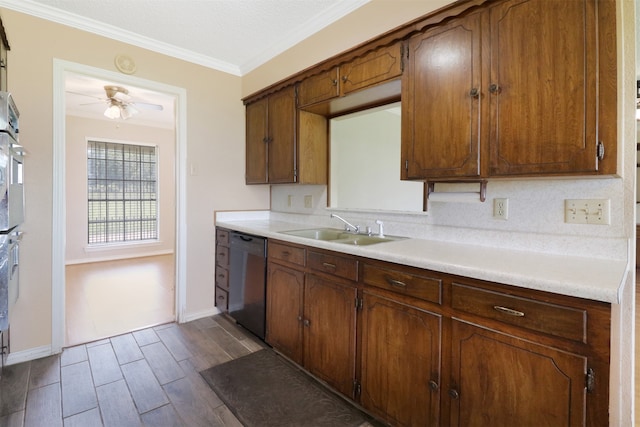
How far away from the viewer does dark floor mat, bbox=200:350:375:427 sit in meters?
1.67

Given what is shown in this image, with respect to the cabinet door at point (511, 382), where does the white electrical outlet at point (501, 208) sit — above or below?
above

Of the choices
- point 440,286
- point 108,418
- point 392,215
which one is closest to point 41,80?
point 108,418

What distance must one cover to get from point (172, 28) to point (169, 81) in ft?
1.59

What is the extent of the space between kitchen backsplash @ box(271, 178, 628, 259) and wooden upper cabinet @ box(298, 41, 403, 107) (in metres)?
0.87

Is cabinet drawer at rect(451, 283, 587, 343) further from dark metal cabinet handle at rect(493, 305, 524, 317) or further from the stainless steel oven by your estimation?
the stainless steel oven

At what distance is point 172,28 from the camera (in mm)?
2531

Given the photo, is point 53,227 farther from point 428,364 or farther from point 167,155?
point 167,155

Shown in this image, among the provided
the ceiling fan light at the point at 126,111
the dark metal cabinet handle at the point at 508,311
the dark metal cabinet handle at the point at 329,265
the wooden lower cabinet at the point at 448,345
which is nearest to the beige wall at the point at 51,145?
the ceiling fan light at the point at 126,111

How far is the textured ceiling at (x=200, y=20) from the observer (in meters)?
2.21

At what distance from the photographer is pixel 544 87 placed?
50.8 inches

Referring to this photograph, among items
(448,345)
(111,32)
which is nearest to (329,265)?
(448,345)

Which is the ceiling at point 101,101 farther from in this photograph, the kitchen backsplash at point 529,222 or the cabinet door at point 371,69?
the kitchen backsplash at point 529,222

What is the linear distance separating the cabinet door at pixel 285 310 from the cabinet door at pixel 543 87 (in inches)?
55.2

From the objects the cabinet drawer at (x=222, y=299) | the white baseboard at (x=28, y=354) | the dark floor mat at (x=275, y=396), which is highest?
the cabinet drawer at (x=222, y=299)
